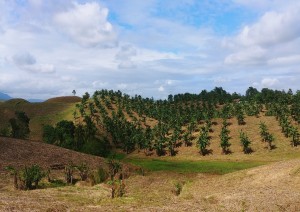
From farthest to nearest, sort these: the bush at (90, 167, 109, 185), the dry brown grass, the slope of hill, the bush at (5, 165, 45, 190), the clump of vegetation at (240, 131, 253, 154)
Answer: the clump of vegetation at (240, 131, 253, 154) → the slope of hill → the bush at (90, 167, 109, 185) → the bush at (5, 165, 45, 190) → the dry brown grass

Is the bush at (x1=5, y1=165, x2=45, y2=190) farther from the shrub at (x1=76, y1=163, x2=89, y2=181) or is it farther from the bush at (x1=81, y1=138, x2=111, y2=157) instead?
the bush at (x1=81, y1=138, x2=111, y2=157)

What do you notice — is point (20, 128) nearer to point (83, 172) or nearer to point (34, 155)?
point (34, 155)

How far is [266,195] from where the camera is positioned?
41406 millimetres

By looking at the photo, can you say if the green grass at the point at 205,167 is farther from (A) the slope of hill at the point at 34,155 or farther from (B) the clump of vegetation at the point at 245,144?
(A) the slope of hill at the point at 34,155

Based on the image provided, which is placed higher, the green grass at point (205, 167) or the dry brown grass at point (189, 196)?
the dry brown grass at point (189, 196)

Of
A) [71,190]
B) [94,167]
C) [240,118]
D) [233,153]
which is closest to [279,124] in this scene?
[240,118]

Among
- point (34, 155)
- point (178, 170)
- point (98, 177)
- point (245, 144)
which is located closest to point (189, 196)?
point (98, 177)

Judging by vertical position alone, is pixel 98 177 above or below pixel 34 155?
below

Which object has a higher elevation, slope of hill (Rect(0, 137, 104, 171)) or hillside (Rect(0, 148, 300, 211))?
slope of hill (Rect(0, 137, 104, 171))

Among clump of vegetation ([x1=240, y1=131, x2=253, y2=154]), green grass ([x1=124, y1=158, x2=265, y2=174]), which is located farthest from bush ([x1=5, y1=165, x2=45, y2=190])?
clump of vegetation ([x1=240, y1=131, x2=253, y2=154])

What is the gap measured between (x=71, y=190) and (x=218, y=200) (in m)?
22.0

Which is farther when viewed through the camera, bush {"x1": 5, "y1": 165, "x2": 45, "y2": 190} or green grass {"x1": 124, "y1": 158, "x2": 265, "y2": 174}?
green grass {"x1": 124, "y1": 158, "x2": 265, "y2": 174}

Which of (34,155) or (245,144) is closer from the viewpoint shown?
(34,155)

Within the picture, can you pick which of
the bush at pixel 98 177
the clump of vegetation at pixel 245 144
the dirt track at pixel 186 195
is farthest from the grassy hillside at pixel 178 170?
the bush at pixel 98 177
